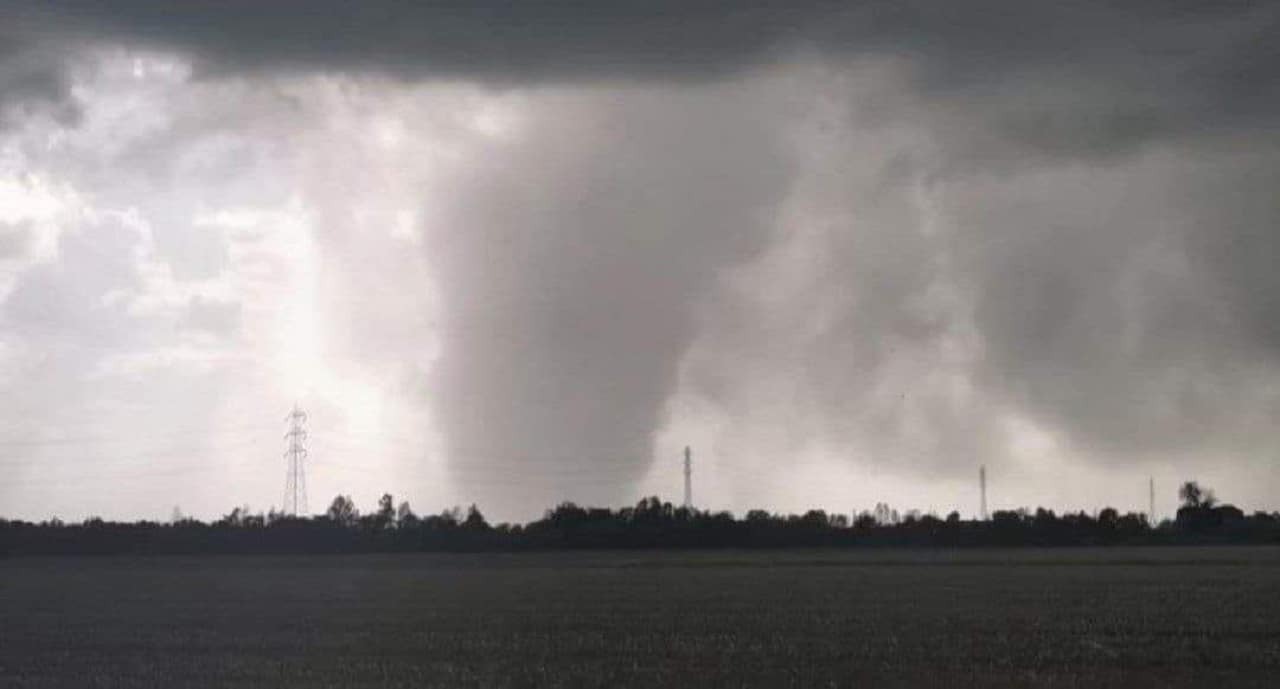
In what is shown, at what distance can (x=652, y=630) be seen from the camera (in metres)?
46.2

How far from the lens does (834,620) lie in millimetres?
49031

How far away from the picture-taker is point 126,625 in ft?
165

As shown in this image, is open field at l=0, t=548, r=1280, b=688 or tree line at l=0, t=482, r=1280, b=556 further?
tree line at l=0, t=482, r=1280, b=556

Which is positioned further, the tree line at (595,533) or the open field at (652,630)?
the tree line at (595,533)

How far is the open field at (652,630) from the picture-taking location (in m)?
Answer: 35.2

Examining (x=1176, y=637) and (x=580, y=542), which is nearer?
(x=1176, y=637)

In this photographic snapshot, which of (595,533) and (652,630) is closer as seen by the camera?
(652,630)

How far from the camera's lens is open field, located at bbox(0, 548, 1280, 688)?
115 feet

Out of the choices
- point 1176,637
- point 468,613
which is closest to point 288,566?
point 468,613

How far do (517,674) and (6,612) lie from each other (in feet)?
97.3

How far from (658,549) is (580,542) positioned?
9.13 metres

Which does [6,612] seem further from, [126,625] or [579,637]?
[579,637]

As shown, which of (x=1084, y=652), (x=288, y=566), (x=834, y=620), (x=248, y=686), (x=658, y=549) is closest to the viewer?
(x=248, y=686)

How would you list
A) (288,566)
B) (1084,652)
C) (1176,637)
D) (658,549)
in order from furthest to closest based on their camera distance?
(658,549), (288,566), (1176,637), (1084,652)
